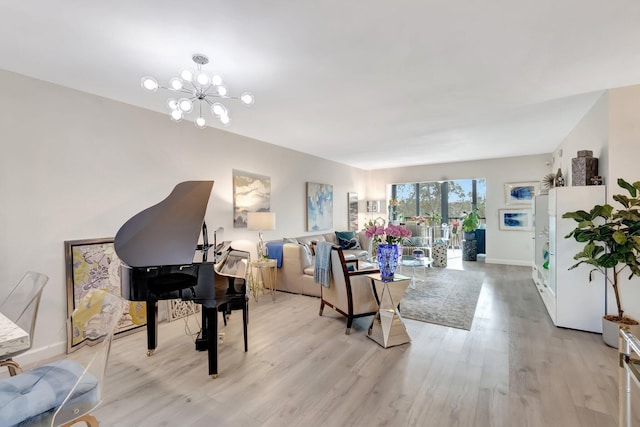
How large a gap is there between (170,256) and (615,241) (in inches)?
156

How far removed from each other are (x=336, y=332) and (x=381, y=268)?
0.93 m

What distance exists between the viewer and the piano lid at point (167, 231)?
8.02ft

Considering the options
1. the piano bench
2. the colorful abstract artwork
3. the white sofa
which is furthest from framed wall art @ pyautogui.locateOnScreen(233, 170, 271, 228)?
the piano bench

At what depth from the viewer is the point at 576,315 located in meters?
3.38

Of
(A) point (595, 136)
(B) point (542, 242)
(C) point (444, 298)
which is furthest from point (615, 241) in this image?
(C) point (444, 298)

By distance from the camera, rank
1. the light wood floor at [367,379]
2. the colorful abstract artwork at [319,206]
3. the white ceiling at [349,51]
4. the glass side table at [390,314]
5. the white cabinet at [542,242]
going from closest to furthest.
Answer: the white ceiling at [349,51]
the light wood floor at [367,379]
the glass side table at [390,314]
the white cabinet at [542,242]
the colorful abstract artwork at [319,206]

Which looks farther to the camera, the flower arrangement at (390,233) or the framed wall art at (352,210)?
the framed wall art at (352,210)

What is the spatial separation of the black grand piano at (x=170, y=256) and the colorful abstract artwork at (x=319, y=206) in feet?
13.4

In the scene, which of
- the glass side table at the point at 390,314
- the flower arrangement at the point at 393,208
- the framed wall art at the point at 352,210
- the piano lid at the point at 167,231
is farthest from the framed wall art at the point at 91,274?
the flower arrangement at the point at 393,208

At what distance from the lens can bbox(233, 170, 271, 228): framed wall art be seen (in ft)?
15.9

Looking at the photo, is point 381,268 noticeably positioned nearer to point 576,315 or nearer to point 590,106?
Answer: point 576,315

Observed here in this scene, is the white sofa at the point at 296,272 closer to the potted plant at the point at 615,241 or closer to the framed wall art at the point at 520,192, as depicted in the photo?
the potted plant at the point at 615,241

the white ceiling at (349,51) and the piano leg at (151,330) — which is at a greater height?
the white ceiling at (349,51)

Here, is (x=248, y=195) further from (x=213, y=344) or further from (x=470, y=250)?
(x=470, y=250)
